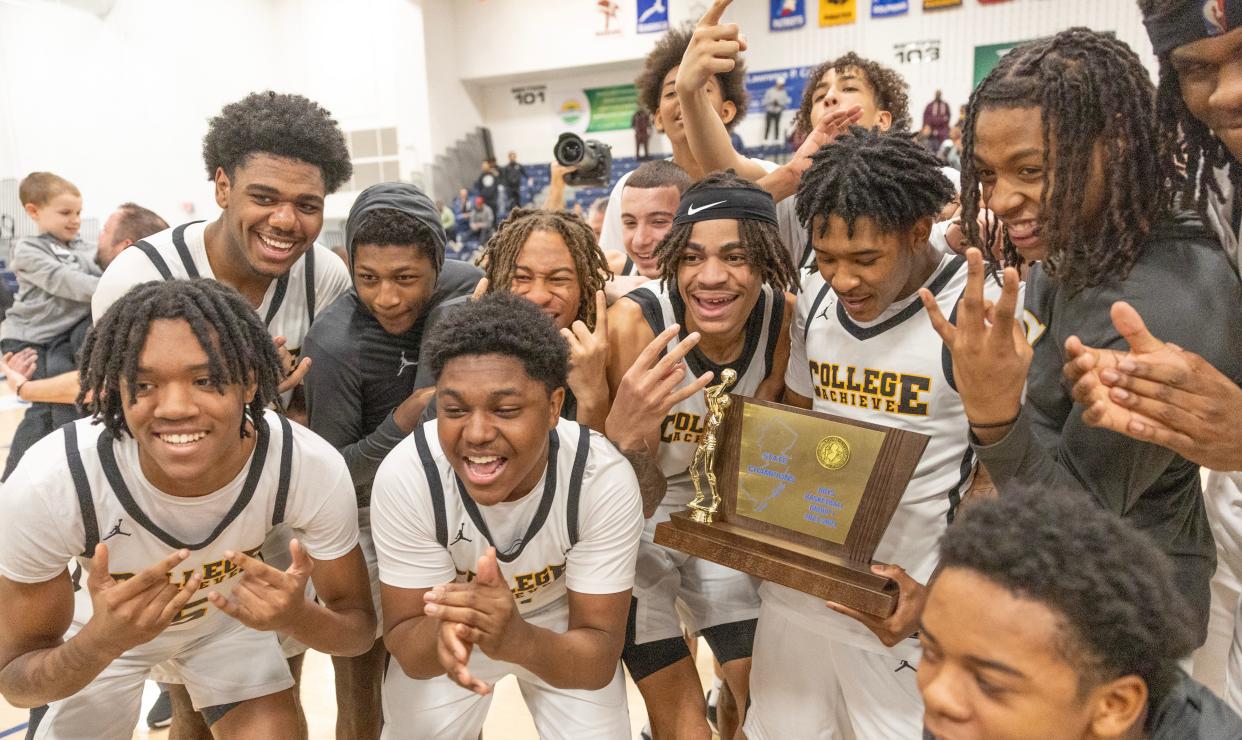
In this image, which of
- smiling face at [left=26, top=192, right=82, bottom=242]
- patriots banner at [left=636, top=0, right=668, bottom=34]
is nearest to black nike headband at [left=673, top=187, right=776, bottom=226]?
smiling face at [left=26, top=192, right=82, bottom=242]

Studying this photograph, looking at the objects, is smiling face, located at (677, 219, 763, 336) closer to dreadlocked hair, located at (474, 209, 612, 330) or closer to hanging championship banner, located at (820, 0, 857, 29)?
dreadlocked hair, located at (474, 209, 612, 330)

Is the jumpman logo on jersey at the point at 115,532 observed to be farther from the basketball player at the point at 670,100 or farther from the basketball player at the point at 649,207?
the basketball player at the point at 670,100

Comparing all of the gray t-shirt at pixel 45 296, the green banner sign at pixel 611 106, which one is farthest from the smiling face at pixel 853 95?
the green banner sign at pixel 611 106


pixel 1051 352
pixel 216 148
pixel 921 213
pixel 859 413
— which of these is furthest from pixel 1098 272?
pixel 216 148

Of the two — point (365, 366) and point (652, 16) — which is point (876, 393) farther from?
point (652, 16)

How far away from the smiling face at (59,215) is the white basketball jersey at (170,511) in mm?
4471

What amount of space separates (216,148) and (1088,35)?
8.24ft

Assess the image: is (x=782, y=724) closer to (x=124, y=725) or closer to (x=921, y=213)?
(x=921, y=213)

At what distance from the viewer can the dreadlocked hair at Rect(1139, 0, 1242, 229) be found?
5.34 ft

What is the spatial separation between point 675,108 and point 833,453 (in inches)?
87.6

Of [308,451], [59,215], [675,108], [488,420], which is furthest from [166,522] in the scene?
[59,215]

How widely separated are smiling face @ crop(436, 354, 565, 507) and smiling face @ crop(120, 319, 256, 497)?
0.52 metres

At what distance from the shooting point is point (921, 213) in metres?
2.11

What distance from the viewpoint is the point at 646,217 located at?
3.48 m
